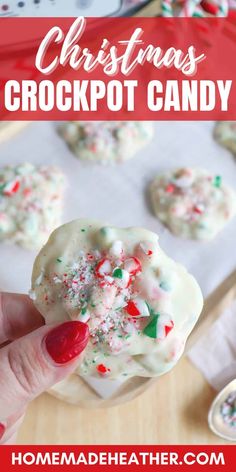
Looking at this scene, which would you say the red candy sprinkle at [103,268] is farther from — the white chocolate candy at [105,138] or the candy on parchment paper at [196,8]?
the candy on parchment paper at [196,8]

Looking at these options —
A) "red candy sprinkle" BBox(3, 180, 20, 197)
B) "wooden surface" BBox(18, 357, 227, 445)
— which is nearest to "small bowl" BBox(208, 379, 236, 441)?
"wooden surface" BBox(18, 357, 227, 445)

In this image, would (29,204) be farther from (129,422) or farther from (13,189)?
(129,422)

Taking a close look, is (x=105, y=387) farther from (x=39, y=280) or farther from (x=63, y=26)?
(x=63, y=26)

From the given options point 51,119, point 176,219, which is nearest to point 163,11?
point 51,119

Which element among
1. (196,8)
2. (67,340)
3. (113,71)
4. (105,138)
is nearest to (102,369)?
(67,340)

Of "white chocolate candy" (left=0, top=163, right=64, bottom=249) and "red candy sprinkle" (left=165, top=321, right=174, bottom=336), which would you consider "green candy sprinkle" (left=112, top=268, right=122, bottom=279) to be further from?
"white chocolate candy" (left=0, top=163, right=64, bottom=249)
